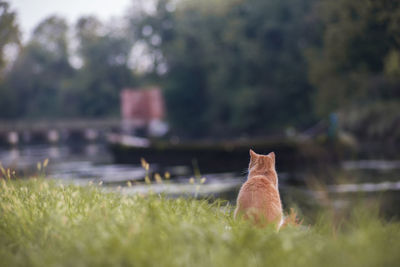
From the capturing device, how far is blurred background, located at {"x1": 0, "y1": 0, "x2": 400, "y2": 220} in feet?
47.8

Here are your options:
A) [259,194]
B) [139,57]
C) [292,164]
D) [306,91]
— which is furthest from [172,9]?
[259,194]

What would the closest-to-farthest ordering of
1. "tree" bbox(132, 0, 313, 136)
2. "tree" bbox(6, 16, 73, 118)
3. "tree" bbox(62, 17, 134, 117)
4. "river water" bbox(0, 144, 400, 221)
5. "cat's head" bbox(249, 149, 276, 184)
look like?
"cat's head" bbox(249, 149, 276, 184) → "river water" bbox(0, 144, 400, 221) → "tree" bbox(132, 0, 313, 136) → "tree" bbox(62, 17, 134, 117) → "tree" bbox(6, 16, 73, 118)

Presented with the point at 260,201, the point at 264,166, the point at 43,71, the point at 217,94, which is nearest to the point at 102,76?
the point at 43,71

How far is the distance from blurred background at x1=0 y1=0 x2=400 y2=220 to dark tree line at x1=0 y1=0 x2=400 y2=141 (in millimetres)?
112

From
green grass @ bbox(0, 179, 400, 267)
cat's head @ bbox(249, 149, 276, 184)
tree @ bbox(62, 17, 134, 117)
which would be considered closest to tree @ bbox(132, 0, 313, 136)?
tree @ bbox(62, 17, 134, 117)

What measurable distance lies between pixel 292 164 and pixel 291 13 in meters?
22.1

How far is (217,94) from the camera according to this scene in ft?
137

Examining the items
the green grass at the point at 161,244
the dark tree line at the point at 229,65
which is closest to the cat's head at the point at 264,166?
the green grass at the point at 161,244

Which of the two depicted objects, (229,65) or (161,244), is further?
(229,65)

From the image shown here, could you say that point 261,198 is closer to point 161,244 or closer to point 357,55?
point 161,244

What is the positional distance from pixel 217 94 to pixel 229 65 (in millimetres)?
3206

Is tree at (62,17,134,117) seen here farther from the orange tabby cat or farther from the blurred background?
the orange tabby cat

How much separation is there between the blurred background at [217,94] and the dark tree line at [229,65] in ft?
0.37

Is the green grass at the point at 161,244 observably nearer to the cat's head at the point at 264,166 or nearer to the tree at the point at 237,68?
the cat's head at the point at 264,166
